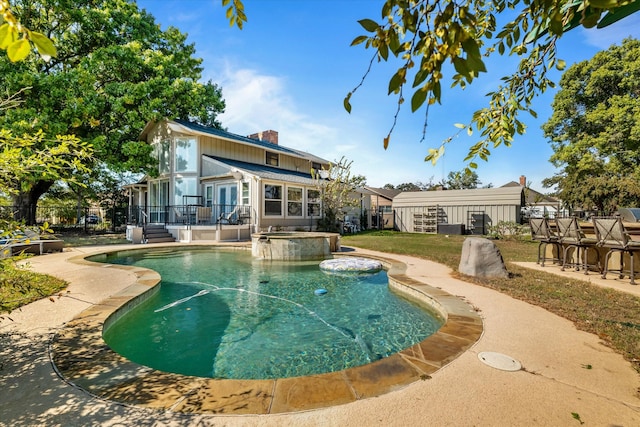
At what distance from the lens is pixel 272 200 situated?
17.2 metres

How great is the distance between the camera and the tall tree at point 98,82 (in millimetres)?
13492

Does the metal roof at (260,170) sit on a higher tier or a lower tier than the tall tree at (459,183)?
lower

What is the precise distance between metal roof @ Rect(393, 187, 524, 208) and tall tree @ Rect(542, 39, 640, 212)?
5324mm

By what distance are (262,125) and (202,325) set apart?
2232 centimetres

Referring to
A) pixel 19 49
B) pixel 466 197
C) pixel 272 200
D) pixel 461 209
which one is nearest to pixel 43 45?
pixel 19 49

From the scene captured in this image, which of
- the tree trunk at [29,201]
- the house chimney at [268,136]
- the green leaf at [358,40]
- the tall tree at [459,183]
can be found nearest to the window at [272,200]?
the house chimney at [268,136]

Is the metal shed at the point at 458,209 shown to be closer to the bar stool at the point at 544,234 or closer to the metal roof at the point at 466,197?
the metal roof at the point at 466,197

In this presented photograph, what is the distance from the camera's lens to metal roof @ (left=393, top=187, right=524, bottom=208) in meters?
20.4

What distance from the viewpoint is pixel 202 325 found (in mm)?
4629

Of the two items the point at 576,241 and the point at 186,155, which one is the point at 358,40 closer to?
the point at 576,241

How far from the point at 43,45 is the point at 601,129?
32.4 m

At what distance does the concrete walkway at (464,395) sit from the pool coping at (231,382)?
0.08 m

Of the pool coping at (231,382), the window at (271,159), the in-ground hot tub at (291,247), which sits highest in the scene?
the window at (271,159)

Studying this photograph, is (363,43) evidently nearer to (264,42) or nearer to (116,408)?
(116,408)
